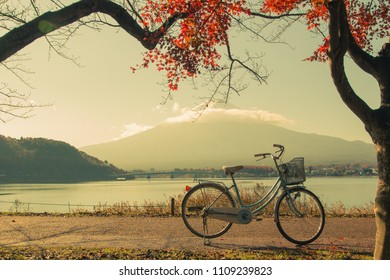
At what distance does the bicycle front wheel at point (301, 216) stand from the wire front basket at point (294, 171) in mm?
241

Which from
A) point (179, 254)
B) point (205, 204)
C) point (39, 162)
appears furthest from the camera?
point (39, 162)

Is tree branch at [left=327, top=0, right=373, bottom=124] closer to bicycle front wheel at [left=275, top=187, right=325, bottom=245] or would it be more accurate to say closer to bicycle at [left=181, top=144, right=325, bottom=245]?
bicycle at [left=181, top=144, right=325, bottom=245]

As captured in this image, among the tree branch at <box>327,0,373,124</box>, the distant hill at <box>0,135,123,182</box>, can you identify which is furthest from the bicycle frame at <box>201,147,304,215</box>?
the distant hill at <box>0,135,123,182</box>

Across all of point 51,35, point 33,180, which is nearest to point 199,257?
point 51,35

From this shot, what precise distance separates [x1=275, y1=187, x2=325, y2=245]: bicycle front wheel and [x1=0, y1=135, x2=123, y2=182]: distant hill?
93.1 meters

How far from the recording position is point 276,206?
27.0 feet

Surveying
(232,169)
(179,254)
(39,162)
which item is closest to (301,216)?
(232,169)

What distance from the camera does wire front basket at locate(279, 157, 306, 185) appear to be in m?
8.23

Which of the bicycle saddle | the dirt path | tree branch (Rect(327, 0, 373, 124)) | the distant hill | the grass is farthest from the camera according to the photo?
the distant hill

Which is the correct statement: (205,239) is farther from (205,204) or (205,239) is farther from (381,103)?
(381,103)

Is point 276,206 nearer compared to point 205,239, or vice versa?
point 276,206

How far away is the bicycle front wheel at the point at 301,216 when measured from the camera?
8.30m

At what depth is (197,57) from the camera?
10.9 m

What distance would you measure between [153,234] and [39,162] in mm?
97474
